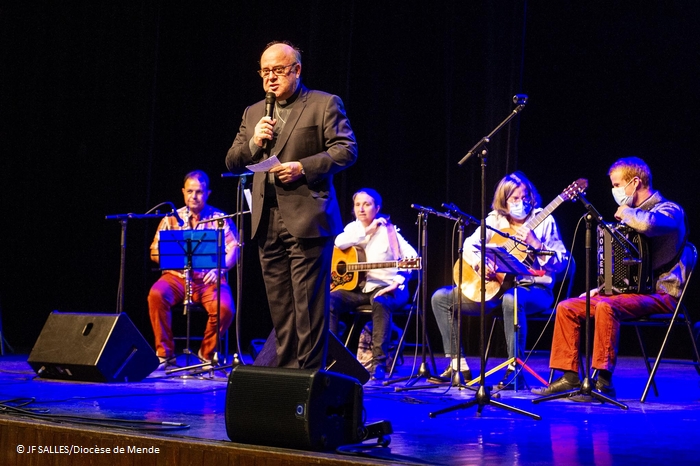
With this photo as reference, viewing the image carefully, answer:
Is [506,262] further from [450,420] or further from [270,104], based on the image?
[270,104]

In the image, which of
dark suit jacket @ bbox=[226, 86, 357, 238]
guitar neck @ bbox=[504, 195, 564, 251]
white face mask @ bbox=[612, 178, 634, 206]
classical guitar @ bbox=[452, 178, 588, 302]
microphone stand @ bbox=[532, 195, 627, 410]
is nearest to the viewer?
dark suit jacket @ bbox=[226, 86, 357, 238]

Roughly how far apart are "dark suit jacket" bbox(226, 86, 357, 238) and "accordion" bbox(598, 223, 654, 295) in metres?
1.66

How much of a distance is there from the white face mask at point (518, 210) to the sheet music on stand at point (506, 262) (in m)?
0.45

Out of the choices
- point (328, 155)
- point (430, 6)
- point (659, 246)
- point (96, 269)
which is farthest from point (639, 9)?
point (96, 269)

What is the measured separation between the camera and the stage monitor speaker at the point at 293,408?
2.44 metres

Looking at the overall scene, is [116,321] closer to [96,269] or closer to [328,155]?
[328,155]

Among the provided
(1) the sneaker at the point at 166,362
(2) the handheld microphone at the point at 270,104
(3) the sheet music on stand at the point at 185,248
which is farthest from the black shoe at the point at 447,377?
(2) the handheld microphone at the point at 270,104

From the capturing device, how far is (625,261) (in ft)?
14.1

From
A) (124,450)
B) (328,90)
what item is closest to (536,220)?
(328,90)

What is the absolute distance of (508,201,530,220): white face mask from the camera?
16.5 ft

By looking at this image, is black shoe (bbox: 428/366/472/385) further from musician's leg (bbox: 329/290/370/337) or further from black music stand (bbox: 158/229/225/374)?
black music stand (bbox: 158/229/225/374)

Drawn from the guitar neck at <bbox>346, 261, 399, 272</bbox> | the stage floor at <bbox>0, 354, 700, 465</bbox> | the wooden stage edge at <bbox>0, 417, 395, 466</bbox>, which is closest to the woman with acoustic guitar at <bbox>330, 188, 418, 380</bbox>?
the guitar neck at <bbox>346, 261, 399, 272</bbox>

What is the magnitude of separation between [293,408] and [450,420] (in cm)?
108

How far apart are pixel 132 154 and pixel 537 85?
3578mm
